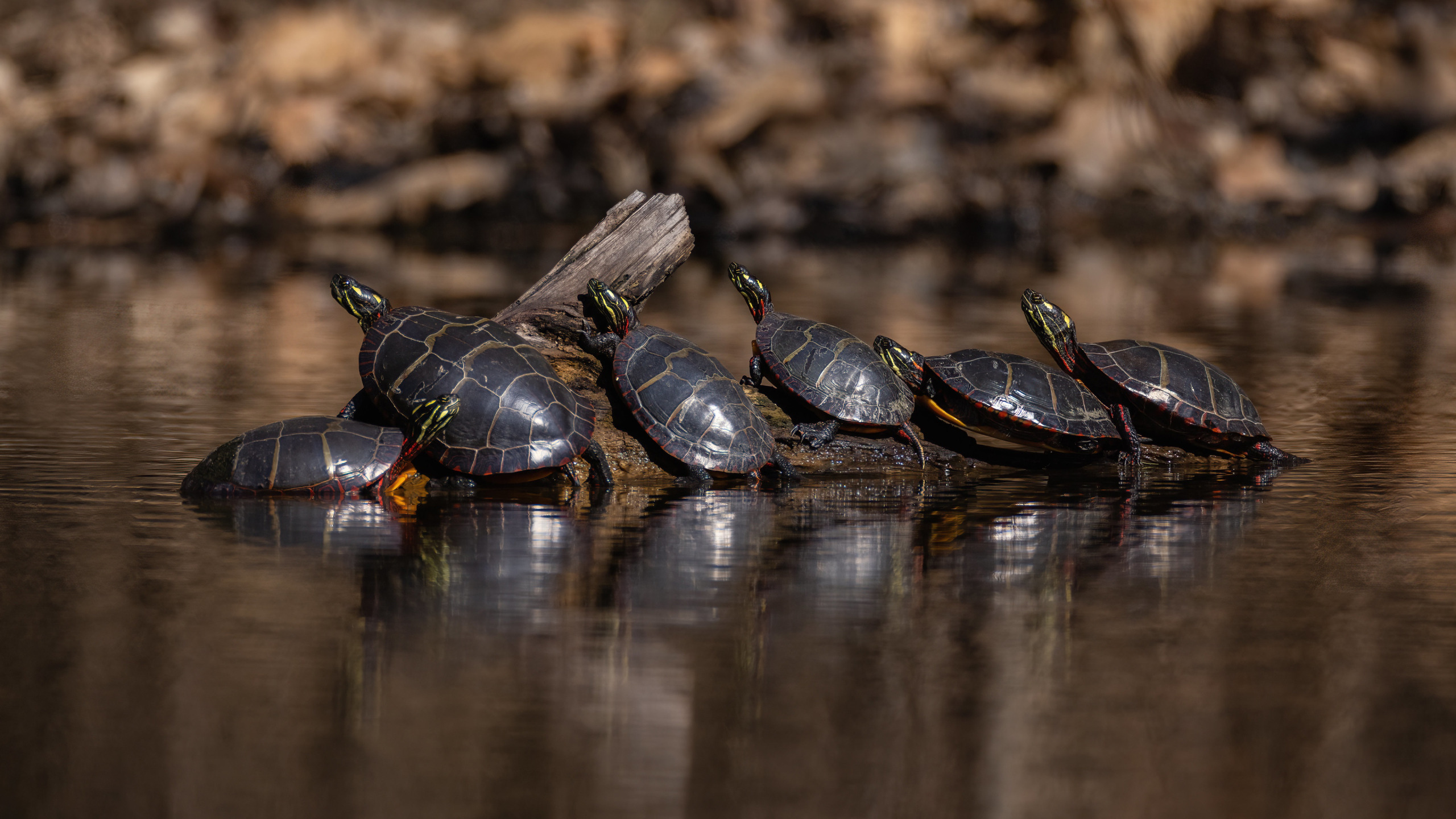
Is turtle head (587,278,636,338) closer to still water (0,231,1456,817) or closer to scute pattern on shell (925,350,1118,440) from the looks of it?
still water (0,231,1456,817)

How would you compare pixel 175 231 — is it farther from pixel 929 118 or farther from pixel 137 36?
pixel 929 118

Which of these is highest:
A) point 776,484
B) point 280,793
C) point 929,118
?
point 929,118

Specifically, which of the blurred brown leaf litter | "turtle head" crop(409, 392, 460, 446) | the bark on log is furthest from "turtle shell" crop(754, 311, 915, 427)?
the blurred brown leaf litter

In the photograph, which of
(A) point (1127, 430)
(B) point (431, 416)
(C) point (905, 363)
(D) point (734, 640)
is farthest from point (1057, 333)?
(D) point (734, 640)

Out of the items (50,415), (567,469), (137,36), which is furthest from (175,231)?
(567,469)

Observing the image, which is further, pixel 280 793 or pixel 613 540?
pixel 613 540

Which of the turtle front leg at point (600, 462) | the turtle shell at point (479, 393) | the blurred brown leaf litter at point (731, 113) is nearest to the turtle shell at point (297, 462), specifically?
the turtle shell at point (479, 393)
